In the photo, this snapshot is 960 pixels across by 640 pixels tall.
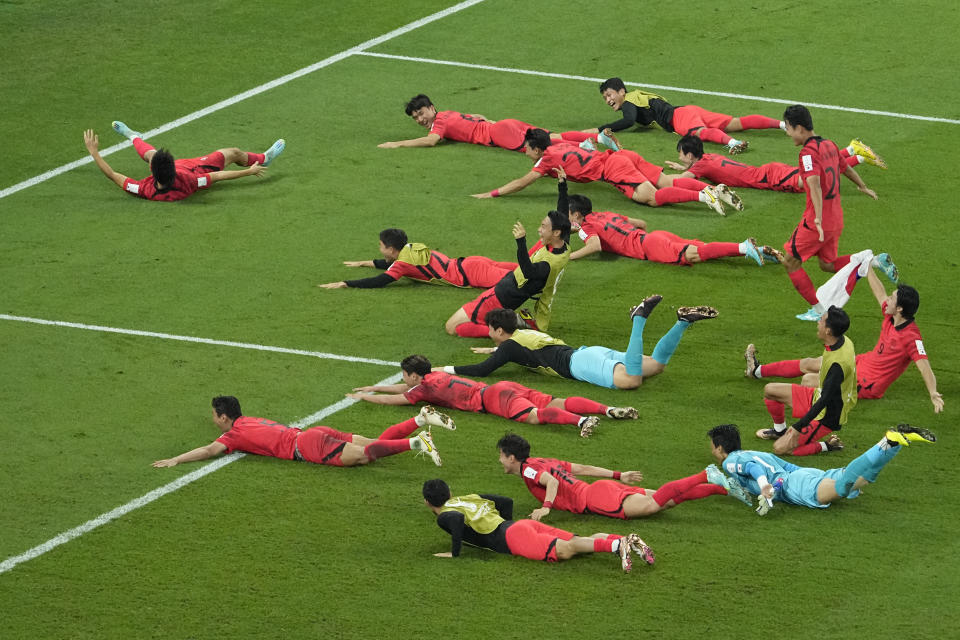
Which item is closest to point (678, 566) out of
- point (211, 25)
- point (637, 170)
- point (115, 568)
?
point (115, 568)

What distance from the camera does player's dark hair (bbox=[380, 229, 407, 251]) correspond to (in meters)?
18.6

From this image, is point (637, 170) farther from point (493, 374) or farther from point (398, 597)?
point (398, 597)

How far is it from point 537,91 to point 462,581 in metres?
14.2

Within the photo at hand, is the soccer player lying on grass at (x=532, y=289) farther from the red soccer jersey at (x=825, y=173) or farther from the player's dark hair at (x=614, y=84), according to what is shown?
the player's dark hair at (x=614, y=84)

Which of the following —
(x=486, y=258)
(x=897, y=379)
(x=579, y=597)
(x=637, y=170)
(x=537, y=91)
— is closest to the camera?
(x=579, y=597)

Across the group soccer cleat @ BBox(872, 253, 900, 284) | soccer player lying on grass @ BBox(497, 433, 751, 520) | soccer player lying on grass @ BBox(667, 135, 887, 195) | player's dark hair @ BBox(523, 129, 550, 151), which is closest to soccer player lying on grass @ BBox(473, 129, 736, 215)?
player's dark hair @ BBox(523, 129, 550, 151)

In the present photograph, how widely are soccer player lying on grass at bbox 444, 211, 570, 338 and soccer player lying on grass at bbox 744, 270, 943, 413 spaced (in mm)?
2401

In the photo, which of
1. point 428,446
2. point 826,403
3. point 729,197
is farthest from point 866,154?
point 428,446

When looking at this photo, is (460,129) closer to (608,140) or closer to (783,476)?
(608,140)

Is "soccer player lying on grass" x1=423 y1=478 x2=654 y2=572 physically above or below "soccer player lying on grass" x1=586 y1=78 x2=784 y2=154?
below

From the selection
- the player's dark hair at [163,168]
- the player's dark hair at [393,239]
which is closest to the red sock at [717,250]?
the player's dark hair at [393,239]

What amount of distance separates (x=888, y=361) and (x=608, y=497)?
11.9 ft

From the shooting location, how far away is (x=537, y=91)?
1004 inches

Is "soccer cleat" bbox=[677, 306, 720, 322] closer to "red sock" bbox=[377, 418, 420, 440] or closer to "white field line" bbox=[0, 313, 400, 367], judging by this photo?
"red sock" bbox=[377, 418, 420, 440]
